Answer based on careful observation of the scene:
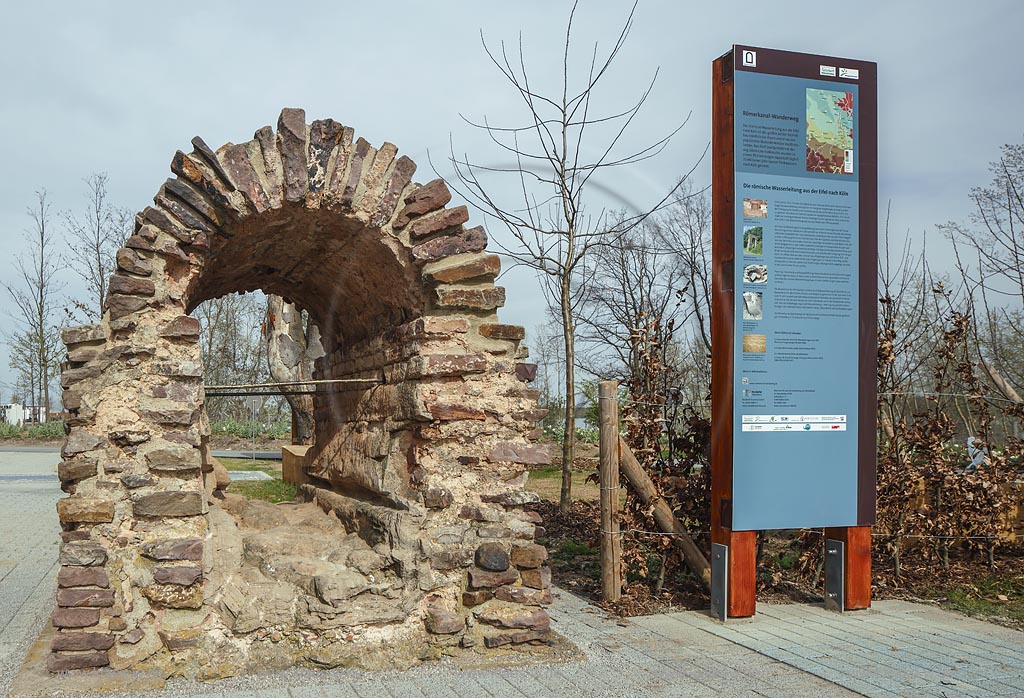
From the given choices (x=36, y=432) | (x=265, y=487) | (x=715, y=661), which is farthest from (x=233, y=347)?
(x=715, y=661)

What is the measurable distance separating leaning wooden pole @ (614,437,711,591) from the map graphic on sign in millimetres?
2265

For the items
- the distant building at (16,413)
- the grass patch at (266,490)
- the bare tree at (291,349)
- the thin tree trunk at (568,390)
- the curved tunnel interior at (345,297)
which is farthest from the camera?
the distant building at (16,413)

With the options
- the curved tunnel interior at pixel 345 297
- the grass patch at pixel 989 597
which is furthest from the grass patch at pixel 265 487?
the grass patch at pixel 989 597

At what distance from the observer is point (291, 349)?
15625 millimetres

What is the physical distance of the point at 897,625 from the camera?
17.0 feet

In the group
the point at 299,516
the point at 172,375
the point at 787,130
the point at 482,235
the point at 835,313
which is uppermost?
the point at 787,130

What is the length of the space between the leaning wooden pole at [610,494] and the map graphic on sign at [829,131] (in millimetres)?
1988

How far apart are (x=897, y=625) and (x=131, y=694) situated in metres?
4.35

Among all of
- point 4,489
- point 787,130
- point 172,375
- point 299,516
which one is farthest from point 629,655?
point 4,489

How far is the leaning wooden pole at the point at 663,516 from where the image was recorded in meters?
5.62

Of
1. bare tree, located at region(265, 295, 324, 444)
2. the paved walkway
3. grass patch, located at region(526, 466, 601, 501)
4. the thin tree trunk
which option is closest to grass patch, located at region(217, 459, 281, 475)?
bare tree, located at region(265, 295, 324, 444)

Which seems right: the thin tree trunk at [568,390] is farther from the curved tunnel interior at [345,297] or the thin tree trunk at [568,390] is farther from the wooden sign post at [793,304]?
the wooden sign post at [793,304]

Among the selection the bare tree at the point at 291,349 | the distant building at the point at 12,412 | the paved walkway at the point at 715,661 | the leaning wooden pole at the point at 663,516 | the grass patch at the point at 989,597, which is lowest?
the distant building at the point at 12,412

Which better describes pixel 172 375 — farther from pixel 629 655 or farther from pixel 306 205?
pixel 629 655
